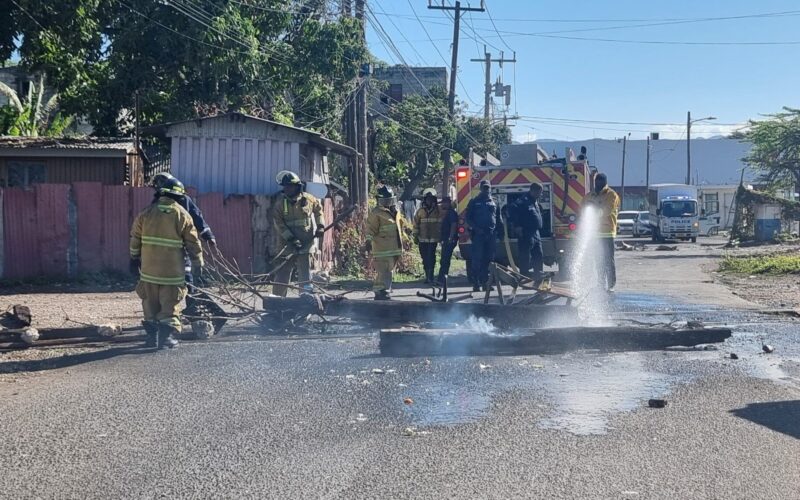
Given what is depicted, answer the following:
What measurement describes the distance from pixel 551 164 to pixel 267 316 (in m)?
7.99

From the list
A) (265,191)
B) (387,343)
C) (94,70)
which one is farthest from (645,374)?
(94,70)

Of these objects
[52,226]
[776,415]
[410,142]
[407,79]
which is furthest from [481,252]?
[407,79]

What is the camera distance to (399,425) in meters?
5.62

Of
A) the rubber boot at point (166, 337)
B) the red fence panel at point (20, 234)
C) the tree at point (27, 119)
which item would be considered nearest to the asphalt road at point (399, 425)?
the rubber boot at point (166, 337)

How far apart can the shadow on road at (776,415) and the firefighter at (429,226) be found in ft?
29.4

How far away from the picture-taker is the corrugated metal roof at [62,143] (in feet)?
61.0

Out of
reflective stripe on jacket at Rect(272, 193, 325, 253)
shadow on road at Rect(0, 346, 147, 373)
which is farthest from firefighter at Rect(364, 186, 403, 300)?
shadow on road at Rect(0, 346, 147, 373)

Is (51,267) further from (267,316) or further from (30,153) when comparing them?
(267,316)

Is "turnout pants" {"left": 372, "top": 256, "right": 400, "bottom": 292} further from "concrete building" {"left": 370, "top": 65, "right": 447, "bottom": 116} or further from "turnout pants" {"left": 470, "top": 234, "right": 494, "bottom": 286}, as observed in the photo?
"concrete building" {"left": 370, "top": 65, "right": 447, "bottom": 116}

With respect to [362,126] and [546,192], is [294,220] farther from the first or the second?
[362,126]

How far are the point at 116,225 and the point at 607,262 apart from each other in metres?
8.92

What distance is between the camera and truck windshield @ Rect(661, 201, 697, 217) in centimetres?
3919

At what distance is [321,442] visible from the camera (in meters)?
5.26

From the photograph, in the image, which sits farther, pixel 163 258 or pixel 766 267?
pixel 766 267
